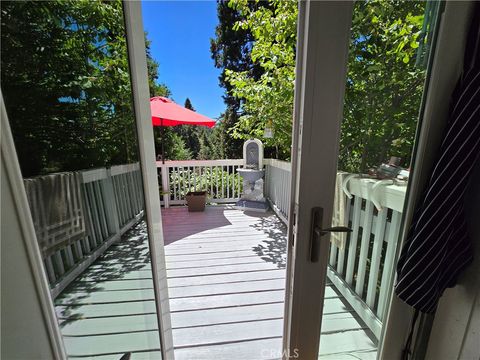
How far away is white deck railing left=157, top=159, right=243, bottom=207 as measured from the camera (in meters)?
4.68

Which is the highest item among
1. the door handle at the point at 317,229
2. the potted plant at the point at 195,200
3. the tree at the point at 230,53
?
the tree at the point at 230,53

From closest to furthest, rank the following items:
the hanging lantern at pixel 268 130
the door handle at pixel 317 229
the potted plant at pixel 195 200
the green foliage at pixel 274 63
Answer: the door handle at pixel 317 229
the green foliage at pixel 274 63
the hanging lantern at pixel 268 130
the potted plant at pixel 195 200

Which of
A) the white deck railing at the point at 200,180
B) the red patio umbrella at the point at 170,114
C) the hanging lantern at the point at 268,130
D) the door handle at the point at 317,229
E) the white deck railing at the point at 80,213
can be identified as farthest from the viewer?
the white deck railing at the point at 200,180

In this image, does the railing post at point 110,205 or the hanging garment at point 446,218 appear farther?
the railing post at point 110,205

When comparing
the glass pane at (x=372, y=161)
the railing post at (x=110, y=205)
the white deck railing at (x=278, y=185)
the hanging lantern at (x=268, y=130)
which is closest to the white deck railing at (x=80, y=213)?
the railing post at (x=110, y=205)

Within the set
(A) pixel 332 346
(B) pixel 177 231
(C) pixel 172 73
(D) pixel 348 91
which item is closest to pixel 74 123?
(D) pixel 348 91

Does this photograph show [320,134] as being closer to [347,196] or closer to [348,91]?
[348,91]

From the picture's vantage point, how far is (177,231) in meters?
3.58

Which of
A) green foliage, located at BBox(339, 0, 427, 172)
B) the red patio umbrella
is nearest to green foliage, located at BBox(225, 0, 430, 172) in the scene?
green foliage, located at BBox(339, 0, 427, 172)

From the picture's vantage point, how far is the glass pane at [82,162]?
25.4 inches

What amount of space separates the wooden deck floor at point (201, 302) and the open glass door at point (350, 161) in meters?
0.11

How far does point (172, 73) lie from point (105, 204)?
8767 millimetres

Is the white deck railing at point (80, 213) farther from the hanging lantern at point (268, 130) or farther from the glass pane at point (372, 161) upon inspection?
the hanging lantern at point (268, 130)

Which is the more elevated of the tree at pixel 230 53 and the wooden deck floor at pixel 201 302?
the tree at pixel 230 53
